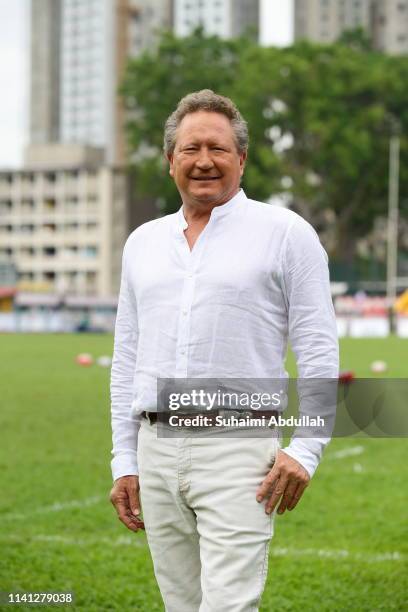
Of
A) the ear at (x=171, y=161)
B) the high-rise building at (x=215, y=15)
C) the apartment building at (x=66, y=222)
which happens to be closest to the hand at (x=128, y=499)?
the ear at (x=171, y=161)

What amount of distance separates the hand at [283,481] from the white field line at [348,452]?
843 centimetres

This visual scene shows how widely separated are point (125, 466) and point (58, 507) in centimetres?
531

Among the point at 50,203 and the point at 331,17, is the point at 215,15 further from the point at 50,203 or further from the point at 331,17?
the point at 50,203

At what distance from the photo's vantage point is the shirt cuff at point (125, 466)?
3.82m

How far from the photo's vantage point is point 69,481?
33.5 feet

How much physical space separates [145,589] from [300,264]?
11.5ft

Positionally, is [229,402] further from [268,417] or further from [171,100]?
[171,100]

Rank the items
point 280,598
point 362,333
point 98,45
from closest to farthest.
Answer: point 280,598, point 362,333, point 98,45

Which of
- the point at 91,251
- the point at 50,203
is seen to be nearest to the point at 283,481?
the point at 91,251

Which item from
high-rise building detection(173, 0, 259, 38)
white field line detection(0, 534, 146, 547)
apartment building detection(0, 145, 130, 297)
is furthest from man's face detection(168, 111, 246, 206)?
high-rise building detection(173, 0, 259, 38)

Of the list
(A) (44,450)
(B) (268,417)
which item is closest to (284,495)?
(B) (268,417)

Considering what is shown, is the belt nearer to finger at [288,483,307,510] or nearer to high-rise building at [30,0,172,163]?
finger at [288,483,307,510]

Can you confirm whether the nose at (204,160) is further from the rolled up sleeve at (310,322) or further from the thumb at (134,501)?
the thumb at (134,501)

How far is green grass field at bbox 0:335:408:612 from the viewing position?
650 cm
